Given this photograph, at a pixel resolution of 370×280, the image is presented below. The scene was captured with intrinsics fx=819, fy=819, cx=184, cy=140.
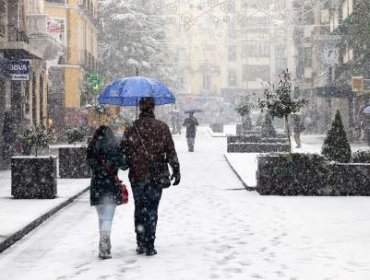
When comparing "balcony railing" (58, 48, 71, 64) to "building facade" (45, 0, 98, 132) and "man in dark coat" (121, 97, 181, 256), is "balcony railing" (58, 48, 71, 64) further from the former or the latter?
"man in dark coat" (121, 97, 181, 256)

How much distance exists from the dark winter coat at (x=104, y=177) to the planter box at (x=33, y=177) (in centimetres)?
645

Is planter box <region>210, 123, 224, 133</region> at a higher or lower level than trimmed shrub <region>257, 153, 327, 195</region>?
lower

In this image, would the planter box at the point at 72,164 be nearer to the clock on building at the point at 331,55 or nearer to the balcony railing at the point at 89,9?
the balcony railing at the point at 89,9

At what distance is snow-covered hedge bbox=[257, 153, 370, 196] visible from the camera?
632 inches

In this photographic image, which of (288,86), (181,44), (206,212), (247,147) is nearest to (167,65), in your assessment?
(181,44)

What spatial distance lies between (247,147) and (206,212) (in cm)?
2207

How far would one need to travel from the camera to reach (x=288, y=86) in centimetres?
1953

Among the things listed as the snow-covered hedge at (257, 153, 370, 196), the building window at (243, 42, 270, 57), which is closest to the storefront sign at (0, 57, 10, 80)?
the snow-covered hedge at (257, 153, 370, 196)

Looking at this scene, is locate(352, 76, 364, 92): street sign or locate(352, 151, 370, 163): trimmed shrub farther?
locate(352, 76, 364, 92): street sign

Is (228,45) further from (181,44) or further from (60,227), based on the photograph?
(60,227)

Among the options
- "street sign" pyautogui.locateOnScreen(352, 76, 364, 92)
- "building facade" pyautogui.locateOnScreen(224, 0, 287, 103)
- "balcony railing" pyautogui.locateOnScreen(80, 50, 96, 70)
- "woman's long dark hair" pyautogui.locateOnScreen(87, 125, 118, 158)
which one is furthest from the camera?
"building facade" pyautogui.locateOnScreen(224, 0, 287, 103)

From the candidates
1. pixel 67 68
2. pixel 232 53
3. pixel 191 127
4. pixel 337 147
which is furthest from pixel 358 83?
pixel 232 53

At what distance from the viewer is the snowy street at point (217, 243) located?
812 cm

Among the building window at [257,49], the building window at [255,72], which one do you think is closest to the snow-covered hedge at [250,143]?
the building window at [257,49]
